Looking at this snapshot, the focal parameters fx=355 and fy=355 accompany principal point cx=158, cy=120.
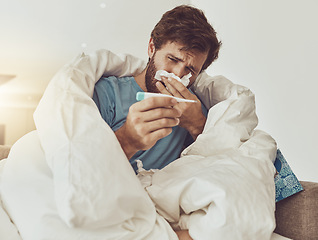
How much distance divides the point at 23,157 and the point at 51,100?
125 millimetres

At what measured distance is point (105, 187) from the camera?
1.93 feet

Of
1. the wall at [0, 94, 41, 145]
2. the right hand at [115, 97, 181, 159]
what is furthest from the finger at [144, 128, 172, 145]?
the wall at [0, 94, 41, 145]

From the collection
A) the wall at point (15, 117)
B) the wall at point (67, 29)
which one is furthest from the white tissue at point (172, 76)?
the wall at point (15, 117)

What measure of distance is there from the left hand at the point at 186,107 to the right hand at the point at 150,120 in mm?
200

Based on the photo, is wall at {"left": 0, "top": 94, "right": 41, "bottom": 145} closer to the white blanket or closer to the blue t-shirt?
the blue t-shirt

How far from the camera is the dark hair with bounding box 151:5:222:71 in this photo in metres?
1.06

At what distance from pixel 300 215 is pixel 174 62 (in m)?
0.53

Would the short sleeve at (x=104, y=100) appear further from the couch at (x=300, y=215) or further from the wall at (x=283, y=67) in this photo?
the wall at (x=283, y=67)

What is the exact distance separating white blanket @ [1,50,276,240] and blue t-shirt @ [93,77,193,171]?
157 millimetres

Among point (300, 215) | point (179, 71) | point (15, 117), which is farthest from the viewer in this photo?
point (15, 117)

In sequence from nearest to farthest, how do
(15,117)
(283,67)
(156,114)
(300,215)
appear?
(156,114) → (300,215) → (283,67) → (15,117)

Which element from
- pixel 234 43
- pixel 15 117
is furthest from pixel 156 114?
pixel 15 117

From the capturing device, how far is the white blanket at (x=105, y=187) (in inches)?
22.8

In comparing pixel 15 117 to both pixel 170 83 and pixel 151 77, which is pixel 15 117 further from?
pixel 170 83
